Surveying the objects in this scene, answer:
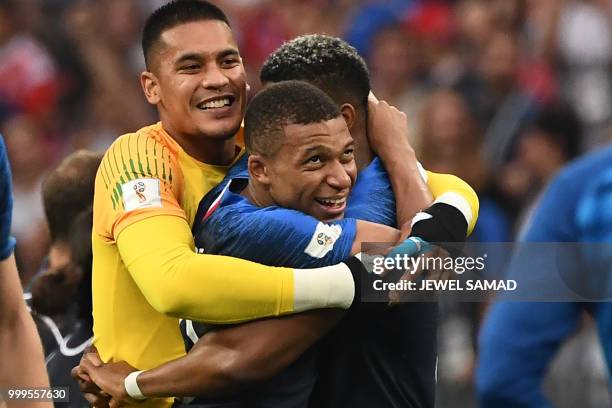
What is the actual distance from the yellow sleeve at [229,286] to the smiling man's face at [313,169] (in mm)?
226

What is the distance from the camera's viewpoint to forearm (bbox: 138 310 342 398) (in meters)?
3.26

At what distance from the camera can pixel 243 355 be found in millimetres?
3258

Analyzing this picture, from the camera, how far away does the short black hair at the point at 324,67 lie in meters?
3.64

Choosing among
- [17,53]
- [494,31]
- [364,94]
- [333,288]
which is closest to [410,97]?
[494,31]

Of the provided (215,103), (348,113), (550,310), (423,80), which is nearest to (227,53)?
(215,103)

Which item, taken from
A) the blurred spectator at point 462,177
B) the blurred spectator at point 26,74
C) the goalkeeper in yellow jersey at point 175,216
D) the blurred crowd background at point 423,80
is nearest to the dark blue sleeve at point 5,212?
the goalkeeper in yellow jersey at point 175,216

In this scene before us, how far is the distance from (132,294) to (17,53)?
615 centimetres

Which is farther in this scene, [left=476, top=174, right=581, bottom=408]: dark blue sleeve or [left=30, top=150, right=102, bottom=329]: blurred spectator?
[left=30, top=150, right=102, bottom=329]: blurred spectator

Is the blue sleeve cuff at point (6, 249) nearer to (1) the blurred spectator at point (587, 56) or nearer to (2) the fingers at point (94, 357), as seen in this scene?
(2) the fingers at point (94, 357)

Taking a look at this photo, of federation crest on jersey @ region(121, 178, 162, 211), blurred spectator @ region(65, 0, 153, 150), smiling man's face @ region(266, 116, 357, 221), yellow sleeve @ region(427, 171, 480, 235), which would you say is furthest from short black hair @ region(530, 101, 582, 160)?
federation crest on jersey @ region(121, 178, 162, 211)

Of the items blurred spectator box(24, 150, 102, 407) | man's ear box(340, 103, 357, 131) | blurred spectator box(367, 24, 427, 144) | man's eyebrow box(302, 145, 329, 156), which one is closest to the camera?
man's eyebrow box(302, 145, 329, 156)

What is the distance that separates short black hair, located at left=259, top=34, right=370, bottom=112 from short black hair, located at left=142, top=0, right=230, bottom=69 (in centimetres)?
27

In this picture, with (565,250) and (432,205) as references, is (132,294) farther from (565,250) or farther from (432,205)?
(565,250)

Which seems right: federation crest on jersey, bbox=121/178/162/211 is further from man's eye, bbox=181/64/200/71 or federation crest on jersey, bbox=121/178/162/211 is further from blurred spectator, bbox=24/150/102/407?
blurred spectator, bbox=24/150/102/407
